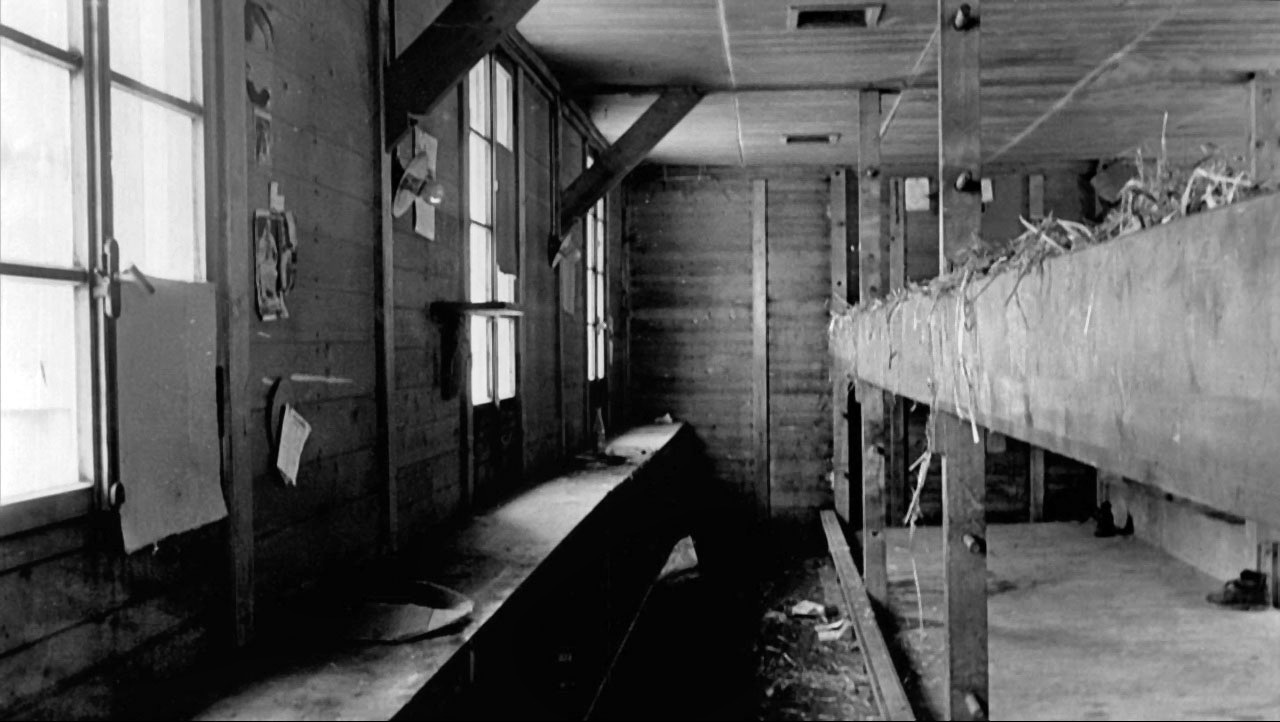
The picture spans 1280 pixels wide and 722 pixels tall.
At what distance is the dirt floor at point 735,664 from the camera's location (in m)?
5.21

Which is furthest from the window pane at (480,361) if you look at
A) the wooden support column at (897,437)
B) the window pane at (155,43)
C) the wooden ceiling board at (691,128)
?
the wooden support column at (897,437)

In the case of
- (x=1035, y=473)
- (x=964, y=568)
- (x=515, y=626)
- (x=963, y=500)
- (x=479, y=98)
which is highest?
(x=479, y=98)

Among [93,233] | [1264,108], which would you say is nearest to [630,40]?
[1264,108]

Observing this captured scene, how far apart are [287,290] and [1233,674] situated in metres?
4.66

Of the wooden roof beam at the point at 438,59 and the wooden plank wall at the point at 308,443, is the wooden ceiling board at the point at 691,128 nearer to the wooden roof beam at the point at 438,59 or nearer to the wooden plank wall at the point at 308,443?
the wooden plank wall at the point at 308,443

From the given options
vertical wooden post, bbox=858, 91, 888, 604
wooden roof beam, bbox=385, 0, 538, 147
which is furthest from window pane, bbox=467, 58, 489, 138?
vertical wooden post, bbox=858, 91, 888, 604

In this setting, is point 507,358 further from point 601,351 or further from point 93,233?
point 93,233

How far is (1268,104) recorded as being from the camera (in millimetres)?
6773

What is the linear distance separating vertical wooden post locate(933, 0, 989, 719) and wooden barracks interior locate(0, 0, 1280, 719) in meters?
0.01

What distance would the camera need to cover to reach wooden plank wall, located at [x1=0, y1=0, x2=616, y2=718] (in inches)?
78.0

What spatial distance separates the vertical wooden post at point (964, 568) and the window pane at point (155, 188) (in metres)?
2.12

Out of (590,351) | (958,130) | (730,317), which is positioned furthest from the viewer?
(730,317)

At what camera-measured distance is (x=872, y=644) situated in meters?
5.43

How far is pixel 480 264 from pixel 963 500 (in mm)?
2837
